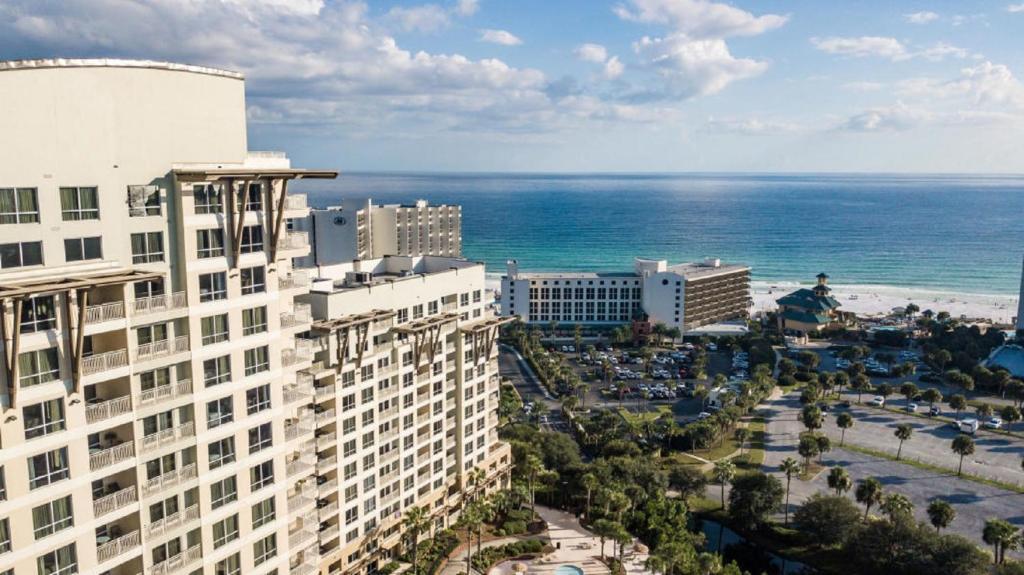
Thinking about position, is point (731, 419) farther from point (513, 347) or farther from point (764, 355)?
point (513, 347)

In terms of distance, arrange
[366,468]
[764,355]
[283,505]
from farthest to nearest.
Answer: [764,355] → [366,468] → [283,505]

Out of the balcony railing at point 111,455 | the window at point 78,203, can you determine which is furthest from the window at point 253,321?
the window at point 78,203

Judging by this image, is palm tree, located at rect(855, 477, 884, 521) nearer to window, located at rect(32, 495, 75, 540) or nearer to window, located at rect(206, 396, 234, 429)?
window, located at rect(206, 396, 234, 429)

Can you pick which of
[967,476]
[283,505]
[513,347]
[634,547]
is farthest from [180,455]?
[513,347]

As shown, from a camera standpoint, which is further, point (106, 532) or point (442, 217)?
point (442, 217)

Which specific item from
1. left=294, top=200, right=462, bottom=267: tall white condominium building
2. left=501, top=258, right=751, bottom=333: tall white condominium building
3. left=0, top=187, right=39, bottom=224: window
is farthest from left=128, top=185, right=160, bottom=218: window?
left=294, top=200, right=462, bottom=267: tall white condominium building

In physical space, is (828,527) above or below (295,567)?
below

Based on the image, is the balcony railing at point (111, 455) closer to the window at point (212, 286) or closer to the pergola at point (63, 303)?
the pergola at point (63, 303)

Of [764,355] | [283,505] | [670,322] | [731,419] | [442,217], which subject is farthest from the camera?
[442,217]
